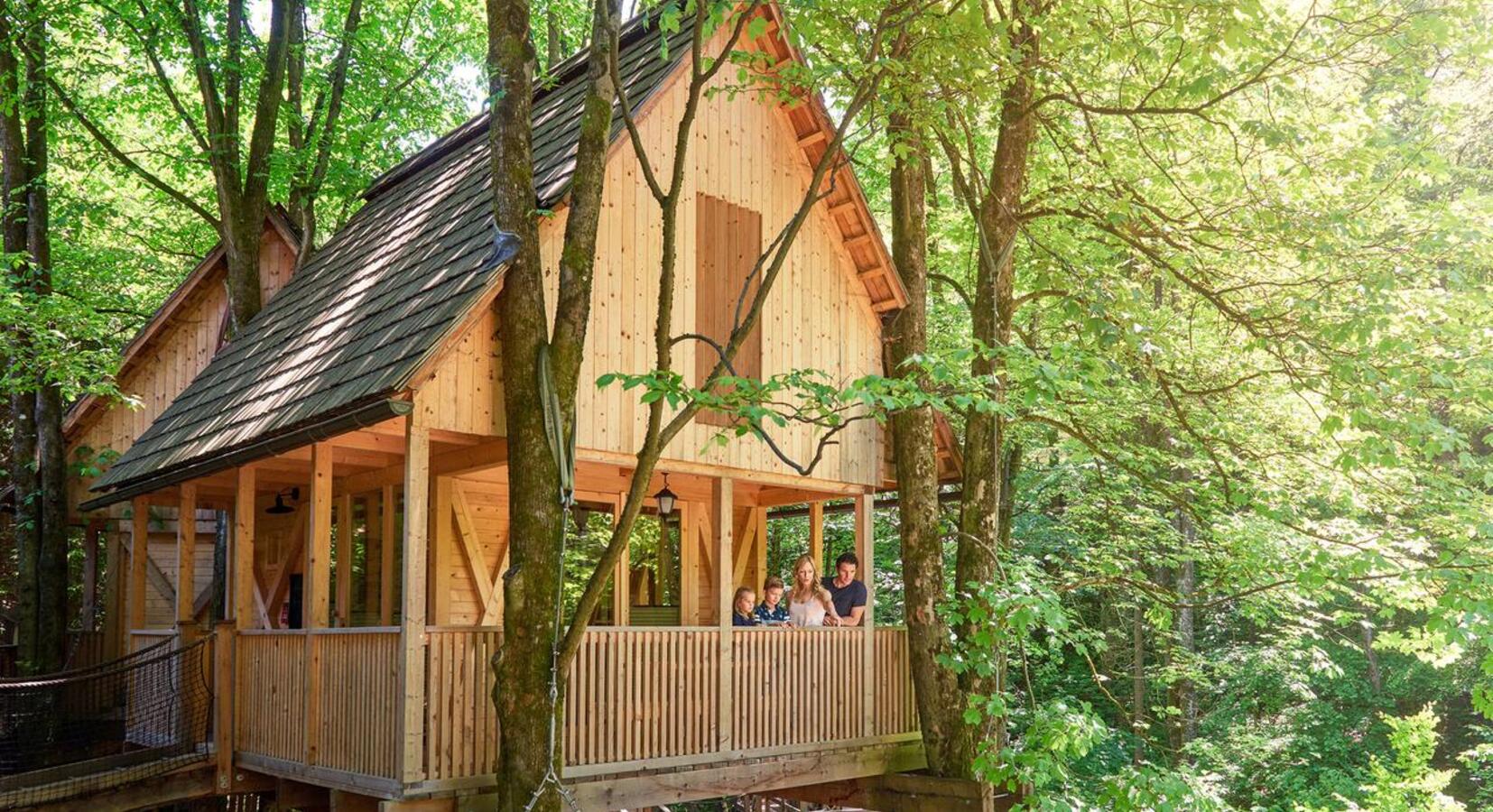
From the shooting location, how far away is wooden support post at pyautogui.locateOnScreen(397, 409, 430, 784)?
29.6 feet

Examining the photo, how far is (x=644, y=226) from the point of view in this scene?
11242 millimetres

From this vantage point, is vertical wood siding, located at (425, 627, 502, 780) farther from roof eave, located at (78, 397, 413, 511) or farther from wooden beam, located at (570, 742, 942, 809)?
roof eave, located at (78, 397, 413, 511)

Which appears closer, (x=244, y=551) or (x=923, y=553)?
(x=244, y=551)

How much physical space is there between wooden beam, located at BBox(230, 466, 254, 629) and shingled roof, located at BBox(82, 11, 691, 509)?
453mm

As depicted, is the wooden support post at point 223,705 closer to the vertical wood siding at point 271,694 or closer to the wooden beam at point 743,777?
the vertical wood siding at point 271,694

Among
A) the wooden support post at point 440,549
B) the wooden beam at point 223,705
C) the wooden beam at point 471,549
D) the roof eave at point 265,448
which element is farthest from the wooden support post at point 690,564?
the roof eave at point 265,448

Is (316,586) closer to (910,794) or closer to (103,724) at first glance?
(910,794)

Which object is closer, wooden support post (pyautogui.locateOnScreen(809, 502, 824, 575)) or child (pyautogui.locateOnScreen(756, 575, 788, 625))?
child (pyautogui.locateOnScreen(756, 575, 788, 625))

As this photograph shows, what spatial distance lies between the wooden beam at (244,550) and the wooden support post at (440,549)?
1691mm

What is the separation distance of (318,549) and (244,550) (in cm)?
186

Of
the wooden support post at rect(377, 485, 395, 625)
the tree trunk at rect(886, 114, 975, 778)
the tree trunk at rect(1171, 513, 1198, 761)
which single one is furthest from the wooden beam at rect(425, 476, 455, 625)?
the tree trunk at rect(1171, 513, 1198, 761)

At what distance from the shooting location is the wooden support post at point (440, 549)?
12836 millimetres

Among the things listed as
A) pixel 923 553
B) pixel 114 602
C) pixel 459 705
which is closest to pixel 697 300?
pixel 923 553

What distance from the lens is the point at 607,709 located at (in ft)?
33.8
